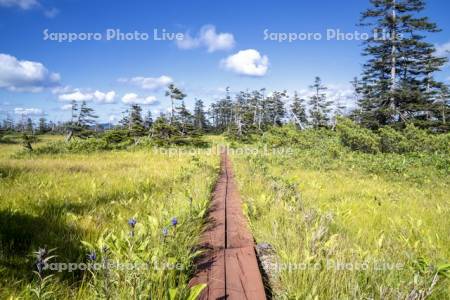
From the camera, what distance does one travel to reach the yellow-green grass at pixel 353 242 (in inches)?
96.8

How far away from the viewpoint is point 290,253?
306cm

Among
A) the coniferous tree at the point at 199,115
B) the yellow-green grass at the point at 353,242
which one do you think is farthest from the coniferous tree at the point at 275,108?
the yellow-green grass at the point at 353,242

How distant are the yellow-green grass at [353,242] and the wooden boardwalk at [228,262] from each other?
24 cm

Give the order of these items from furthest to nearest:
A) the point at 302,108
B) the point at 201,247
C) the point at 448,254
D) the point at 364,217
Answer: the point at 302,108 < the point at 364,217 < the point at 448,254 < the point at 201,247

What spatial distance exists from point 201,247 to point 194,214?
0.99 metres

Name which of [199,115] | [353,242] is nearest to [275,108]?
[199,115]

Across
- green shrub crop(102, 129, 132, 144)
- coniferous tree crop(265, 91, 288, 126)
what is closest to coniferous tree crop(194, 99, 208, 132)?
coniferous tree crop(265, 91, 288, 126)

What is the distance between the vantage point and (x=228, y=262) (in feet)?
9.76

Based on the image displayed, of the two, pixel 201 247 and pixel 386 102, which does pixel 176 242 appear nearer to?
pixel 201 247

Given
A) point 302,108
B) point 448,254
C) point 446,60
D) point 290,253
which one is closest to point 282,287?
point 290,253

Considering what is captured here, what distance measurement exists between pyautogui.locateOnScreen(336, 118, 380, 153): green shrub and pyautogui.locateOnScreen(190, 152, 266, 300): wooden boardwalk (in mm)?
14556

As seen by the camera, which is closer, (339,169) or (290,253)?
(290,253)

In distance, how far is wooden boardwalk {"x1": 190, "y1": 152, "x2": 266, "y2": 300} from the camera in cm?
245

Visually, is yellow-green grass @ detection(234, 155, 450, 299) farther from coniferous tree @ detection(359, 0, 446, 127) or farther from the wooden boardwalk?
coniferous tree @ detection(359, 0, 446, 127)
